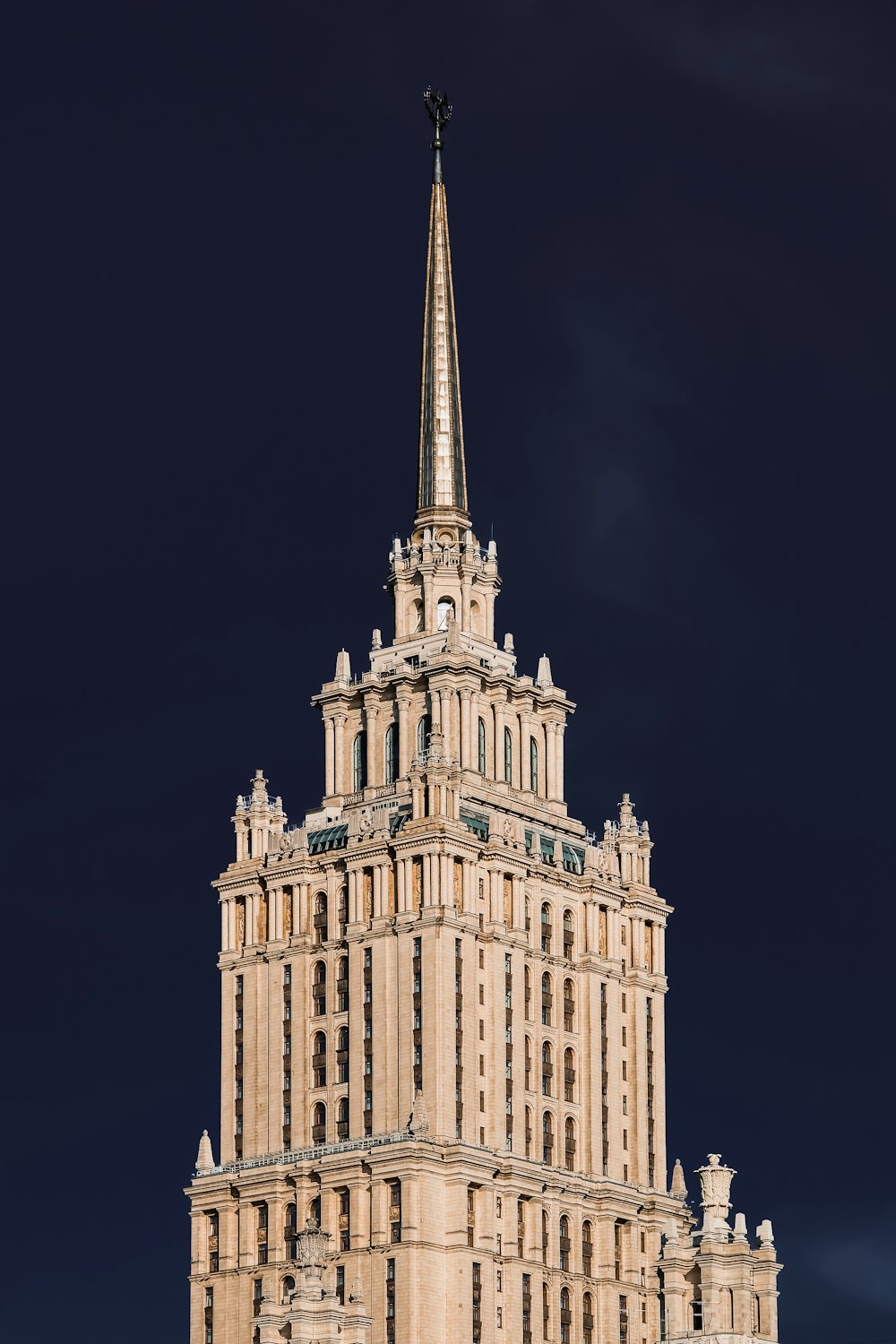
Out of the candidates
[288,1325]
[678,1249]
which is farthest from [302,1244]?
[678,1249]

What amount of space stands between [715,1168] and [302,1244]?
21527 millimetres

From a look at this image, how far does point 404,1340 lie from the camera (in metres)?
200

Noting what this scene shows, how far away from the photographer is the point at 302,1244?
197625 millimetres

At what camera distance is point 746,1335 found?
191 metres

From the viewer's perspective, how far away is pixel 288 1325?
195 m

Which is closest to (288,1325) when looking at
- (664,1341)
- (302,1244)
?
(302,1244)

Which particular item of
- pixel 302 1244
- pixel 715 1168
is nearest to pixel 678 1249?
pixel 715 1168

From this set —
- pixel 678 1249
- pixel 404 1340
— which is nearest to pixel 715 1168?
pixel 678 1249

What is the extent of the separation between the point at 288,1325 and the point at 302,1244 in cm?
451

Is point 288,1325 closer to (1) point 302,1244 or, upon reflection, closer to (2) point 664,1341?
(1) point 302,1244

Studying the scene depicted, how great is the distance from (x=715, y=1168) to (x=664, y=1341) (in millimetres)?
9158

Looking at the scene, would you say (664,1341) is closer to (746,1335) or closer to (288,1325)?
(746,1335)

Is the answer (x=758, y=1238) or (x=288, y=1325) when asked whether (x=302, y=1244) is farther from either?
(x=758, y=1238)

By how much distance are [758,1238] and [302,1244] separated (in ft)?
76.7
